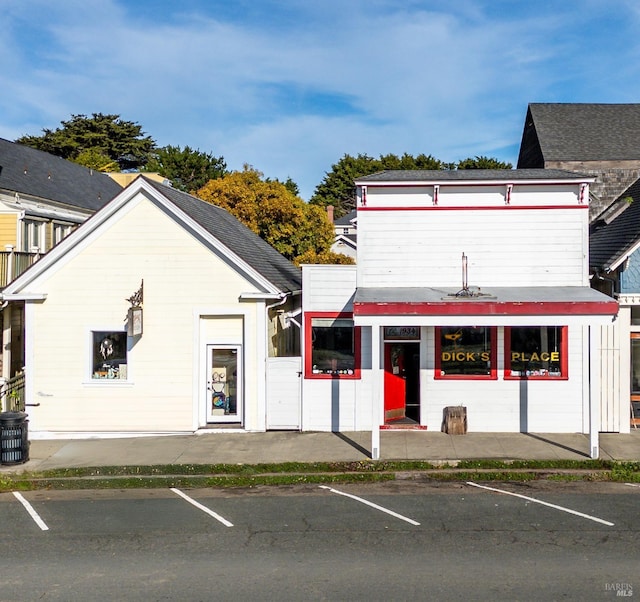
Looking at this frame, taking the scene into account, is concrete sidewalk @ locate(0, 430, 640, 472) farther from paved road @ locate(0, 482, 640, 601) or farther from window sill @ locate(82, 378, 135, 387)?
paved road @ locate(0, 482, 640, 601)

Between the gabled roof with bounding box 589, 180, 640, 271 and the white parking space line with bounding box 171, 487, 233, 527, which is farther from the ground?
the gabled roof with bounding box 589, 180, 640, 271

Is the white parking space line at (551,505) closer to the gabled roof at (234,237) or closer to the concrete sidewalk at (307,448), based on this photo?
the concrete sidewalk at (307,448)

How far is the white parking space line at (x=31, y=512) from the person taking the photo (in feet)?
33.3

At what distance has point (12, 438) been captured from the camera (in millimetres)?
13367

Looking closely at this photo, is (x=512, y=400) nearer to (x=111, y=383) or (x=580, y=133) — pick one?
(x=111, y=383)

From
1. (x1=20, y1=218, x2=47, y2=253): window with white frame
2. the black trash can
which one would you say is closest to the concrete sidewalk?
the black trash can

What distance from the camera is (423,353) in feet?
51.8

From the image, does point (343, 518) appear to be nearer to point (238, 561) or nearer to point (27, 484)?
point (238, 561)

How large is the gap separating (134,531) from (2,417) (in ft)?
16.7

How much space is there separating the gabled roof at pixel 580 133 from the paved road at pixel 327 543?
26.4 meters

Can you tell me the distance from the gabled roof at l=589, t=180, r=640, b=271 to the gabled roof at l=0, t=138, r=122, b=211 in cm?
1674

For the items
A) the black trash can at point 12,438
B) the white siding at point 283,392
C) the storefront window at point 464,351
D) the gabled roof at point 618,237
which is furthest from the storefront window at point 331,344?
the black trash can at point 12,438

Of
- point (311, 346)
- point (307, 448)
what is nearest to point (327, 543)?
point (307, 448)

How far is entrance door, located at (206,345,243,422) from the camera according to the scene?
16.1m
